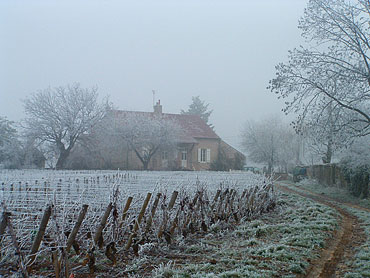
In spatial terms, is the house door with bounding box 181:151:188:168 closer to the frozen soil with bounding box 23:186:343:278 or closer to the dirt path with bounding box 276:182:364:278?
the dirt path with bounding box 276:182:364:278

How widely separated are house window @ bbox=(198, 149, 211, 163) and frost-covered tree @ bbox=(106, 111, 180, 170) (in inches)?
210

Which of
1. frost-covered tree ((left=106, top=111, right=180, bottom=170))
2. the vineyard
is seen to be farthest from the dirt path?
frost-covered tree ((left=106, top=111, right=180, bottom=170))

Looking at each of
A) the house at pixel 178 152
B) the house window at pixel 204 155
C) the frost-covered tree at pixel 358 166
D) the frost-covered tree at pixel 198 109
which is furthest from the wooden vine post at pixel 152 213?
the frost-covered tree at pixel 198 109

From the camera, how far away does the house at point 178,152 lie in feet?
95.4

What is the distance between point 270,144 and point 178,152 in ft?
38.2

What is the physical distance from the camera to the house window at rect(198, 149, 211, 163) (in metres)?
35.4

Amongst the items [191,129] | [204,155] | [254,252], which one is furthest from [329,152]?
[191,129]

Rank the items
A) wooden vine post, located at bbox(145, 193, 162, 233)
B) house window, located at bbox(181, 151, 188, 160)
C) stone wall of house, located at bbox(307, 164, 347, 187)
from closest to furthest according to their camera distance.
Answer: wooden vine post, located at bbox(145, 193, 162, 233)
stone wall of house, located at bbox(307, 164, 347, 187)
house window, located at bbox(181, 151, 188, 160)

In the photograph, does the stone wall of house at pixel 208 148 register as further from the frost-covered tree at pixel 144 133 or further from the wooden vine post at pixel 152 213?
the wooden vine post at pixel 152 213

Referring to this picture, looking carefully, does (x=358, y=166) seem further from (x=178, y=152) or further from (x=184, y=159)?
(x=184, y=159)

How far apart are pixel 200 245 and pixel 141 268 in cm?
166

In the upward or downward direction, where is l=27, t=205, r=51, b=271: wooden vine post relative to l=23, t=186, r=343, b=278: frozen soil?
upward

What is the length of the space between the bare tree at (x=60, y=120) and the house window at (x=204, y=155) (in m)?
11.2

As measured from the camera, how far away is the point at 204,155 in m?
35.7
